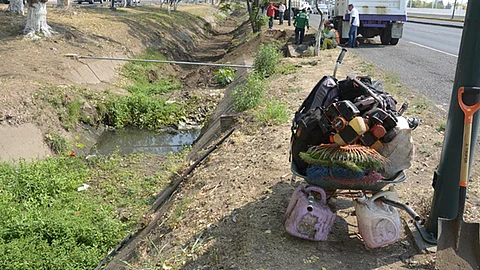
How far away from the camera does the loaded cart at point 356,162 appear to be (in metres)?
3.72

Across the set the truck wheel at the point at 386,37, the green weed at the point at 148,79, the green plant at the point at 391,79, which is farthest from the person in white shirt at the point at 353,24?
the green weed at the point at 148,79

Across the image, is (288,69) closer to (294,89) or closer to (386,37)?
(294,89)

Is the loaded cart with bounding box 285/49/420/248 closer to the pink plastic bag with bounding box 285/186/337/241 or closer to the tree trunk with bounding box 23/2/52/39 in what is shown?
the pink plastic bag with bounding box 285/186/337/241

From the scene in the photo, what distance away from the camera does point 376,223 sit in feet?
12.4

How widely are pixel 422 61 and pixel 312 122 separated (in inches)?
458

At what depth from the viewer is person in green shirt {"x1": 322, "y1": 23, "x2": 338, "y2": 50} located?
17.5m

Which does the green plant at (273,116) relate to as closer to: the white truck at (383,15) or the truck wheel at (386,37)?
the white truck at (383,15)

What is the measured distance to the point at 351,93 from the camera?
4.32m

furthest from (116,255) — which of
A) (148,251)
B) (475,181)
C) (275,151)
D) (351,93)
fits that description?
(475,181)

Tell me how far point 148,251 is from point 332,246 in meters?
2.44

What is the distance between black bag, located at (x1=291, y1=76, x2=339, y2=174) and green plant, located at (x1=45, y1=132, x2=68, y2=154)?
24.8 ft

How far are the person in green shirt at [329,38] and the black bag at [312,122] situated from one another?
531 inches

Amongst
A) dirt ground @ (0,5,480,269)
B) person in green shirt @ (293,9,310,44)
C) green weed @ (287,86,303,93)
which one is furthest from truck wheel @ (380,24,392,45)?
green weed @ (287,86,303,93)

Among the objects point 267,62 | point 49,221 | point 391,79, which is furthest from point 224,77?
point 49,221
